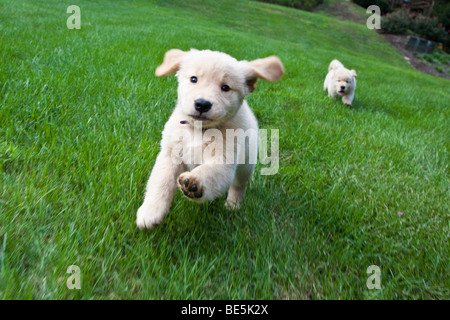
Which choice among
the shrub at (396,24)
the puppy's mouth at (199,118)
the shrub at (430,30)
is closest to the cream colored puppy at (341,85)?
the puppy's mouth at (199,118)

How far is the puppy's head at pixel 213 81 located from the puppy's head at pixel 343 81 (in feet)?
12.3

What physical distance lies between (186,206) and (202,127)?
462mm

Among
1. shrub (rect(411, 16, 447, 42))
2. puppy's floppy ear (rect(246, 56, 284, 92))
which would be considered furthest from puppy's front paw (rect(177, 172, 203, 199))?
shrub (rect(411, 16, 447, 42))

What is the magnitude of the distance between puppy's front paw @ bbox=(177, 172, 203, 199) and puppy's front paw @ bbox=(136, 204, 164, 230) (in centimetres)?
20

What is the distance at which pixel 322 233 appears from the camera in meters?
1.94

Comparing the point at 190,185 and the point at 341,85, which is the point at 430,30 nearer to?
the point at 341,85

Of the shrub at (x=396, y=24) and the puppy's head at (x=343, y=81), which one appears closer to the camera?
the puppy's head at (x=343, y=81)

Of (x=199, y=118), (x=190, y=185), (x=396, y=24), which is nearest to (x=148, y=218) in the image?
(x=190, y=185)

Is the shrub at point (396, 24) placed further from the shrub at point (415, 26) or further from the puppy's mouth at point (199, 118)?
the puppy's mouth at point (199, 118)

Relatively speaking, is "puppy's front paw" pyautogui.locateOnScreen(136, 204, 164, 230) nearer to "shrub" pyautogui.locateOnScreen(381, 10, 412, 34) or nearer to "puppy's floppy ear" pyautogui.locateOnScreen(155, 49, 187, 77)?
"puppy's floppy ear" pyautogui.locateOnScreen(155, 49, 187, 77)

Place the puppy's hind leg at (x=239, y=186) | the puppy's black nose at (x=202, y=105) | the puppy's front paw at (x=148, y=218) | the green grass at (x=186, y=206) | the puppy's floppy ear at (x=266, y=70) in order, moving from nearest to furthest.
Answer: the green grass at (x=186, y=206) < the puppy's front paw at (x=148, y=218) < the puppy's black nose at (x=202, y=105) < the puppy's floppy ear at (x=266, y=70) < the puppy's hind leg at (x=239, y=186)

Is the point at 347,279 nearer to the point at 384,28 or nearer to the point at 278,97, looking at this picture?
the point at 278,97

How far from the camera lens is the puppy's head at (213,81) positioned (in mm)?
1726

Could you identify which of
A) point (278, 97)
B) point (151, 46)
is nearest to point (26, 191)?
point (278, 97)
